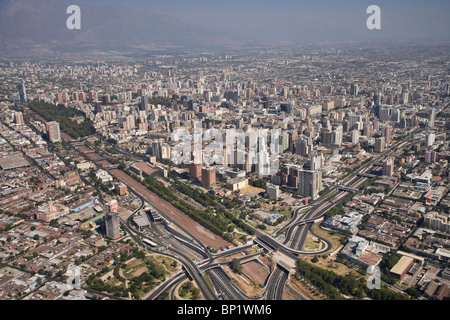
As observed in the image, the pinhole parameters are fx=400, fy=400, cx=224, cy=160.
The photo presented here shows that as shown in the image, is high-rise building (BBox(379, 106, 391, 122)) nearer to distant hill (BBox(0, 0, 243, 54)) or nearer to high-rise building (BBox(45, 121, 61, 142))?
high-rise building (BBox(45, 121, 61, 142))

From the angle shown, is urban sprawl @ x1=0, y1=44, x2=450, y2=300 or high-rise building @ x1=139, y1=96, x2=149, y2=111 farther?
high-rise building @ x1=139, y1=96, x2=149, y2=111

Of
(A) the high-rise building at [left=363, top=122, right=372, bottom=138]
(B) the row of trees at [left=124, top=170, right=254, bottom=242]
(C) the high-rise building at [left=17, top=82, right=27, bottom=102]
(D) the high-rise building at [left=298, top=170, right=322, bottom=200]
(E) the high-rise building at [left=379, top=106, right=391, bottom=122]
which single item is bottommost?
(B) the row of trees at [left=124, top=170, right=254, bottom=242]

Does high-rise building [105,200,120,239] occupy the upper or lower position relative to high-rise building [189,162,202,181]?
lower

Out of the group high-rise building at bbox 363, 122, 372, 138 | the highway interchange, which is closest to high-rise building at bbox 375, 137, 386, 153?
high-rise building at bbox 363, 122, 372, 138

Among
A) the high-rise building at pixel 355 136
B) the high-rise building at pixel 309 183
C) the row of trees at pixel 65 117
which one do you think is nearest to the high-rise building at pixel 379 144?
the high-rise building at pixel 355 136

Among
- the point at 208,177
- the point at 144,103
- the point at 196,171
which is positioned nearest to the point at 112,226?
the point at 208,177

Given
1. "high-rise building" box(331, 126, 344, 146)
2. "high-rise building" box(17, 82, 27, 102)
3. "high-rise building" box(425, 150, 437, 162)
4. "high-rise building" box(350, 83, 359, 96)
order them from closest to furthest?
"high-rise building" box(425, 150, 437, 162), "high-rise building" box(331, 126, 344, 146), "high-rise building" box(17, 82, 27, 102), "high-rise building" box(350, 83, 359, 96)
